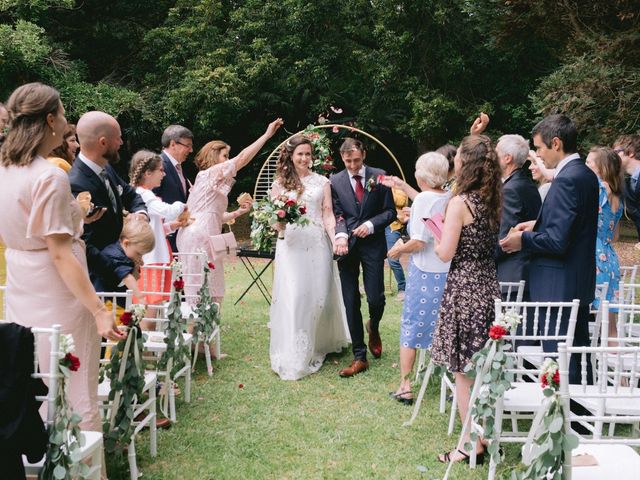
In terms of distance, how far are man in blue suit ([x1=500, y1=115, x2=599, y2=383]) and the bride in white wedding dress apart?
2.24m

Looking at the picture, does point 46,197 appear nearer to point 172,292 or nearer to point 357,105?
point 172,292

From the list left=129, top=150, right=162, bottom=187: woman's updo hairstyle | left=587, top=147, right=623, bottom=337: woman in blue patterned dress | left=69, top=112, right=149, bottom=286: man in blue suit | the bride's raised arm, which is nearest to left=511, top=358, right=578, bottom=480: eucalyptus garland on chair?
left=69, top=112, right=149, bottom=286: man in blue suit

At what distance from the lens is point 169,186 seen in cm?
620

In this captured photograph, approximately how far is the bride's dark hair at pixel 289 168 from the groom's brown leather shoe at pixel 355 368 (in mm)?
1678

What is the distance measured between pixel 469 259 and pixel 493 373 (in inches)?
33.1

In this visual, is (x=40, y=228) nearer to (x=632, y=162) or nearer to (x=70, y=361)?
(x=70, y=361)

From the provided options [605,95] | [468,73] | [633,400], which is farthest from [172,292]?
[468,73]

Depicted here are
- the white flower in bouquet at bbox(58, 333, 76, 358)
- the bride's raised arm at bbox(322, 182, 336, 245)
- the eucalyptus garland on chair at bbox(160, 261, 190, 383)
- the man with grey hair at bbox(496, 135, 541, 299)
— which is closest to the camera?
the white flower in bouquet at bbox(58, 333, 76, 358)

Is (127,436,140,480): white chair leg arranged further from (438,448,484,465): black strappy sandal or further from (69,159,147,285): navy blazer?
(438,448,484,465): black strappy sandal

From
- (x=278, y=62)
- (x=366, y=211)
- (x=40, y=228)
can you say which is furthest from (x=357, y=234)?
(x=278, y=62)

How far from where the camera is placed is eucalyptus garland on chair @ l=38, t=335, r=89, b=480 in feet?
8.05

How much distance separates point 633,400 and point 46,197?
3.08 meters

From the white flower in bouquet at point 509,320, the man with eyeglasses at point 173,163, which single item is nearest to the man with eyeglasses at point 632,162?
the white flower in bouquet at point 509,320

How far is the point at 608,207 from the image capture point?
556cm
